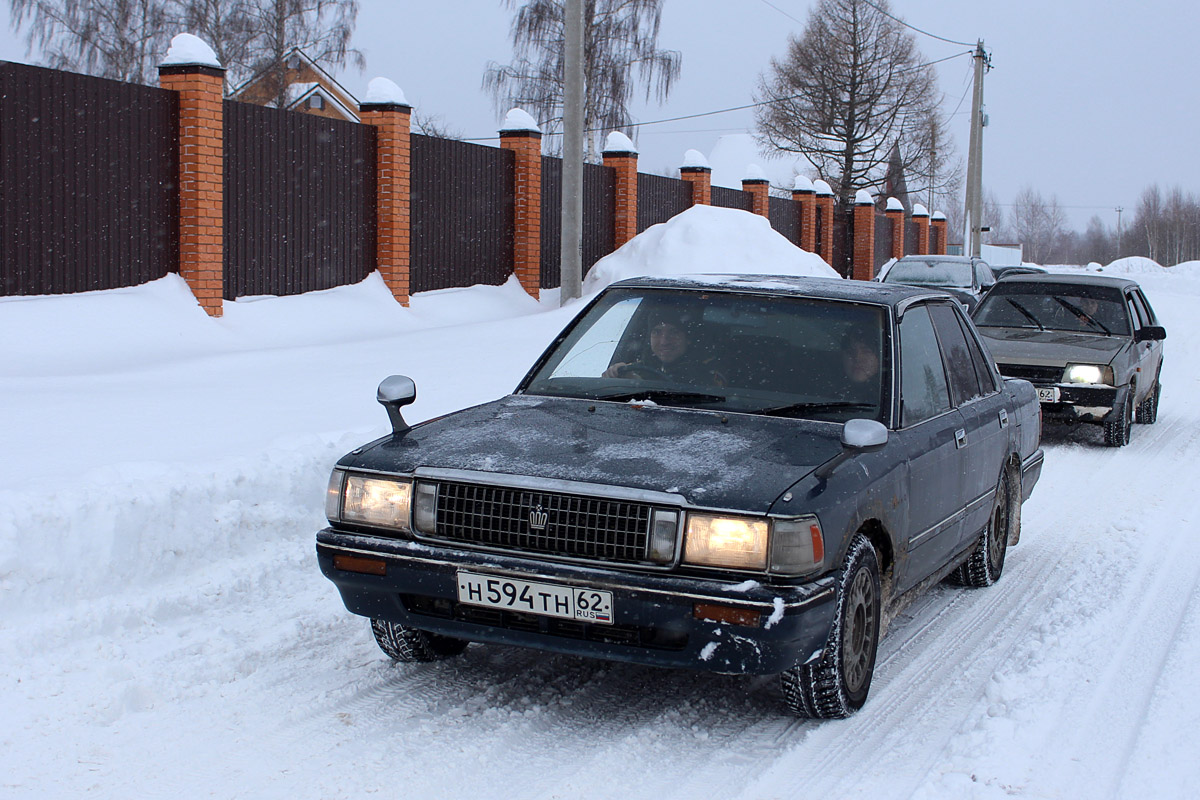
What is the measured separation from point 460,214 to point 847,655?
12700 millimetres

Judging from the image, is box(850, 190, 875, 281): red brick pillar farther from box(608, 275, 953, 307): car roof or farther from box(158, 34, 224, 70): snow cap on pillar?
box(608, 275, 953, 307): car roof

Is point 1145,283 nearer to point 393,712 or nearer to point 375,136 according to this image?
point 375,136

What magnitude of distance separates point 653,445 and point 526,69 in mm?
33111

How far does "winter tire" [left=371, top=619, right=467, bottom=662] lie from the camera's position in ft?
14.6

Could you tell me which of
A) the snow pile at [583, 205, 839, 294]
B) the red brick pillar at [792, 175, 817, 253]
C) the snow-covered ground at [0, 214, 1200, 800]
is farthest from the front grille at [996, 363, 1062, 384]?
the red brick pillar at [792, 175, 817, 253]

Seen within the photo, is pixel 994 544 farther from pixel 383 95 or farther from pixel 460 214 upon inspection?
pixel 460 214

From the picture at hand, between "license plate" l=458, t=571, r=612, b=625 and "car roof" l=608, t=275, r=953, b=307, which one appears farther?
"car roof" l=608, t=275, r=953, b=307

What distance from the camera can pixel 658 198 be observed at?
21.6 metres

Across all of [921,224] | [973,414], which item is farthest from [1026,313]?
[921,224]

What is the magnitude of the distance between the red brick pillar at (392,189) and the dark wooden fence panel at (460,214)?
59 centimetres

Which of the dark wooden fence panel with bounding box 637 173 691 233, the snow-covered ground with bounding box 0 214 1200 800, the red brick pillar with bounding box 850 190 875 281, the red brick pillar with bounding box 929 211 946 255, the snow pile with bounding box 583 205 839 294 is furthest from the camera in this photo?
the red brick pillar with bounding box 929 211 946 255

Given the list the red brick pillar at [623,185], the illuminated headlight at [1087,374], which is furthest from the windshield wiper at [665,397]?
the red brick pillar at [623,185]

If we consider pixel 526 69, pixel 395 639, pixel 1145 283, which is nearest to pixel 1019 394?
pixel 395 639

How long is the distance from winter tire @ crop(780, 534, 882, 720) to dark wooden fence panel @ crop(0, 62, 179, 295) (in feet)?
27.2
